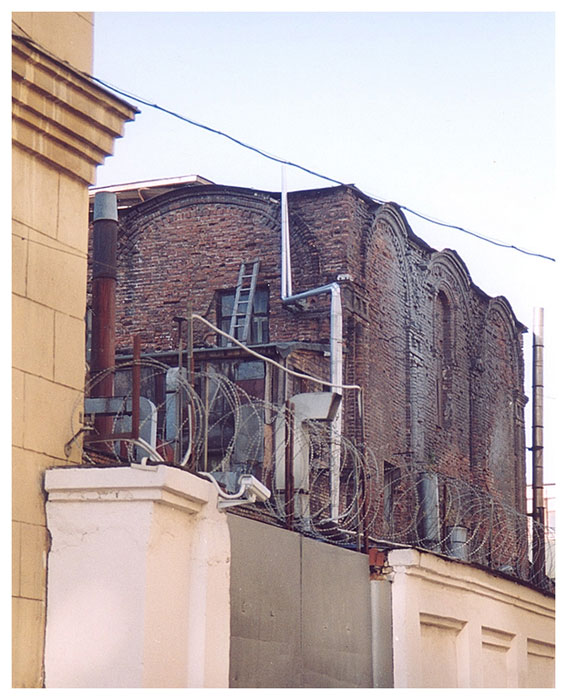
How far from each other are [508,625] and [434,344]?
10.6m

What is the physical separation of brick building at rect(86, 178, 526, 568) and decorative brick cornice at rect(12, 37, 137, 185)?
9957 millimetres

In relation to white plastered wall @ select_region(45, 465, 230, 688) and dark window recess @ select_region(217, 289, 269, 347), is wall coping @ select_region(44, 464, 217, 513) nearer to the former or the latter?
white plastered wall @ select_region(45, 465, 230, 688)

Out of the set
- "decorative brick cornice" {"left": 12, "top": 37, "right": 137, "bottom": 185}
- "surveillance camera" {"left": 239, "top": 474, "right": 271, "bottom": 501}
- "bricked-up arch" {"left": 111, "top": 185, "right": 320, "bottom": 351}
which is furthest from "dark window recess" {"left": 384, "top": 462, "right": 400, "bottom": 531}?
"decorative brick cornice" {"left": 12, "top": 37, "right": 137, "bottom": 185}

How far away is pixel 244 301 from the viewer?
65.8 feet

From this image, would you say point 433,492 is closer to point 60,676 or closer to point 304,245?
point 304,245

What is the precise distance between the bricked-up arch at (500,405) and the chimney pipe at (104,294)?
13.0 m

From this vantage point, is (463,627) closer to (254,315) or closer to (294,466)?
(294,466)

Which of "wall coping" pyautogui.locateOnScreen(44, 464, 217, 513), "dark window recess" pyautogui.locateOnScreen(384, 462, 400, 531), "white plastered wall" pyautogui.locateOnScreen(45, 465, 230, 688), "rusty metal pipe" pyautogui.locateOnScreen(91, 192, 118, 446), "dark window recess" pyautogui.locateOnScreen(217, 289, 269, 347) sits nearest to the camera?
"white plastered wall" pyautogui.locateOnScreen(45, 465, 230, 688)

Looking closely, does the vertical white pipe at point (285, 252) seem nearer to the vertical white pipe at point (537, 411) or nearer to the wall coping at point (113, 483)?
the vertical white pipe at point (537, 411)

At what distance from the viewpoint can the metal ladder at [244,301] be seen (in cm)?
1975

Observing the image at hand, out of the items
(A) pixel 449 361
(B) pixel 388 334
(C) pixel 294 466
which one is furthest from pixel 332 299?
(C) pixel 294 466

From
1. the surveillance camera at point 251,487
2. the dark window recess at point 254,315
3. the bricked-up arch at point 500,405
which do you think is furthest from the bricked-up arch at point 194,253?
the surveillance camera at point 251,487

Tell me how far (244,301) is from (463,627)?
929 centimetres

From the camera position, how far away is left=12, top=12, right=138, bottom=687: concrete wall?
6.83 m
